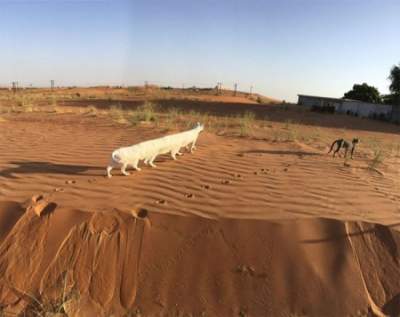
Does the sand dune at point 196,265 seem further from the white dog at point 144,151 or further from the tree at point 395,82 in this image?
the tree at point 395,82

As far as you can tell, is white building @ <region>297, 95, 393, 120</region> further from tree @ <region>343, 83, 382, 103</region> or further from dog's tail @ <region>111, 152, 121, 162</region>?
dog's tail @ <region>111, 152, 121, 162</region>

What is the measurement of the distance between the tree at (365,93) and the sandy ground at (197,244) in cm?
4017

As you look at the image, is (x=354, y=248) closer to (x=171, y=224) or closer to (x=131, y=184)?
(x=171, y=224)

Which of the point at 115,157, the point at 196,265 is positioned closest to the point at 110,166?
the point at 115,157

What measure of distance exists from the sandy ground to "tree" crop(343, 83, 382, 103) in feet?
132

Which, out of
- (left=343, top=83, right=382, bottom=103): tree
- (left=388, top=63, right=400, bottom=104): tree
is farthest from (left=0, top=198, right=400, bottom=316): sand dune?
(left=343, top=83, right=382, bottom=103): tree

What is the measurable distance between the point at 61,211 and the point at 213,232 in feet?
5.96

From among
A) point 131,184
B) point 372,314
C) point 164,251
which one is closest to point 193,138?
point 131,184

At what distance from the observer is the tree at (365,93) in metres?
39.7

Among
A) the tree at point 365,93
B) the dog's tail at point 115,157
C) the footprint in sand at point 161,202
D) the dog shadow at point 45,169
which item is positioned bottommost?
the dog shadow at point 45,169

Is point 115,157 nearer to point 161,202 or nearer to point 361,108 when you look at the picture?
point 161,202

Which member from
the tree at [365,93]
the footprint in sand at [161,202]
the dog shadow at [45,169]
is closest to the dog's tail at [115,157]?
the dog shadow at [45,169]

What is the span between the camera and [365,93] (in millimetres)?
40344

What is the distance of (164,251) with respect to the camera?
130 inches
